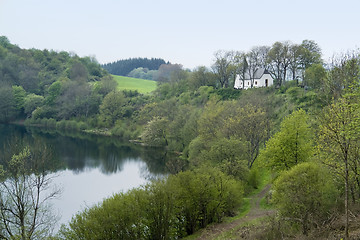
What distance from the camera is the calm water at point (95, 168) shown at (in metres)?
30.6

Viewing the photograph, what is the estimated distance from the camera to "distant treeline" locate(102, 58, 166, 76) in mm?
182625

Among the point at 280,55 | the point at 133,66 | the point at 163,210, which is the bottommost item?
the point at 163,210

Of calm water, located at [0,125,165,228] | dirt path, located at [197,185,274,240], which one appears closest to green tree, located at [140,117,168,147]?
calm water, located at [0,125,165,228]

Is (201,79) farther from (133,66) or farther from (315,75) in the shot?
(133,66)

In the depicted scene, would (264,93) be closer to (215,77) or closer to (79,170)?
(215,77)

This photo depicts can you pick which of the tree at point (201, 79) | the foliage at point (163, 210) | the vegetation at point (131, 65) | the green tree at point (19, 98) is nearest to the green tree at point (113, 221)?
the foliage at point (163, 210)

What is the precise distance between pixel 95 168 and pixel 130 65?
492ft

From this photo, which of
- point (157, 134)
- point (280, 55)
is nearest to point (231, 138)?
point (157, 134)

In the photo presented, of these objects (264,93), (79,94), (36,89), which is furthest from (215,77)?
(36,89)

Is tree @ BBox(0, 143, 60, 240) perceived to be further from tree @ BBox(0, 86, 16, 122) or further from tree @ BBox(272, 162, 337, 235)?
tree @ BBox(0, 86, 16, 122)

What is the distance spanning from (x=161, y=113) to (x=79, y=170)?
86.4ft

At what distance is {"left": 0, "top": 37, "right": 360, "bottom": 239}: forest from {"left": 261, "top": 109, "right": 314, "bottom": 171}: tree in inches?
3.5

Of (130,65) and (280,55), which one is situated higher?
(130,65)

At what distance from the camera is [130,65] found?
18550cm
